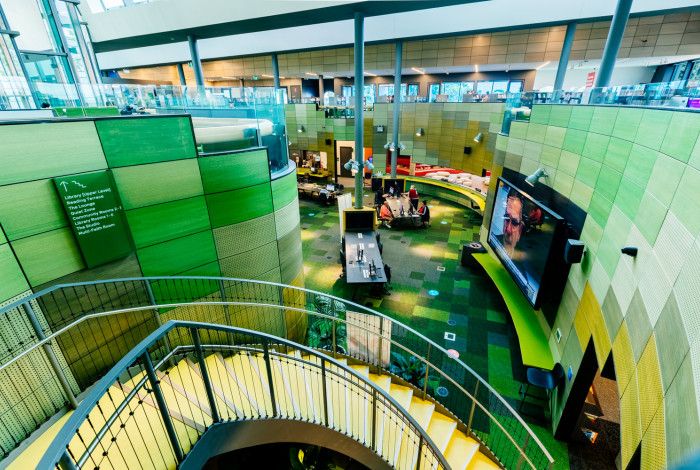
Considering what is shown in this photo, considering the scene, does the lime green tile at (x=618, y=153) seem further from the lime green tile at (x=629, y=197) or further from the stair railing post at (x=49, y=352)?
the stair railing post at (x=49, y=352)

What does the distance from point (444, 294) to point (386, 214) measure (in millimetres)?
6285

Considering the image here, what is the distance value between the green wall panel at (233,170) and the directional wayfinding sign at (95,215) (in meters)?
1.27

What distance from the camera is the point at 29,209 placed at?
12.3 ft

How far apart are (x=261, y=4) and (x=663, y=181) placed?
11.9 metres

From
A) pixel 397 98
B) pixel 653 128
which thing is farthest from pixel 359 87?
pixel 653 128

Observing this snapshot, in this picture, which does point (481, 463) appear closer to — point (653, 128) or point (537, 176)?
point (653, 128)

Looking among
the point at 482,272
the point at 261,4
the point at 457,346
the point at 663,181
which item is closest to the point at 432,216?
the point at 482,272

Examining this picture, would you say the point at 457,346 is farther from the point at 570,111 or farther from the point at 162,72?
the point at 162,72

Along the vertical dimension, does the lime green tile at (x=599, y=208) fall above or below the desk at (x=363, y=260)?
above

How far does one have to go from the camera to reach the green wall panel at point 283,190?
6.42 meters

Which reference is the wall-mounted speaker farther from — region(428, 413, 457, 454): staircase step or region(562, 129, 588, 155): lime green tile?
region(428, 413, 457, 454): staircase step

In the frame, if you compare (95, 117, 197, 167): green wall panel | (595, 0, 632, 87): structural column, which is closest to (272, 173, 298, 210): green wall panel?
(95, 117, 197, 167): green wall panel

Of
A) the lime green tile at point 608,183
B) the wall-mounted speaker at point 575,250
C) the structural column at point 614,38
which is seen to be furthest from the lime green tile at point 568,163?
the structural column at point 614,38

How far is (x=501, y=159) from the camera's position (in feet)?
31.7
